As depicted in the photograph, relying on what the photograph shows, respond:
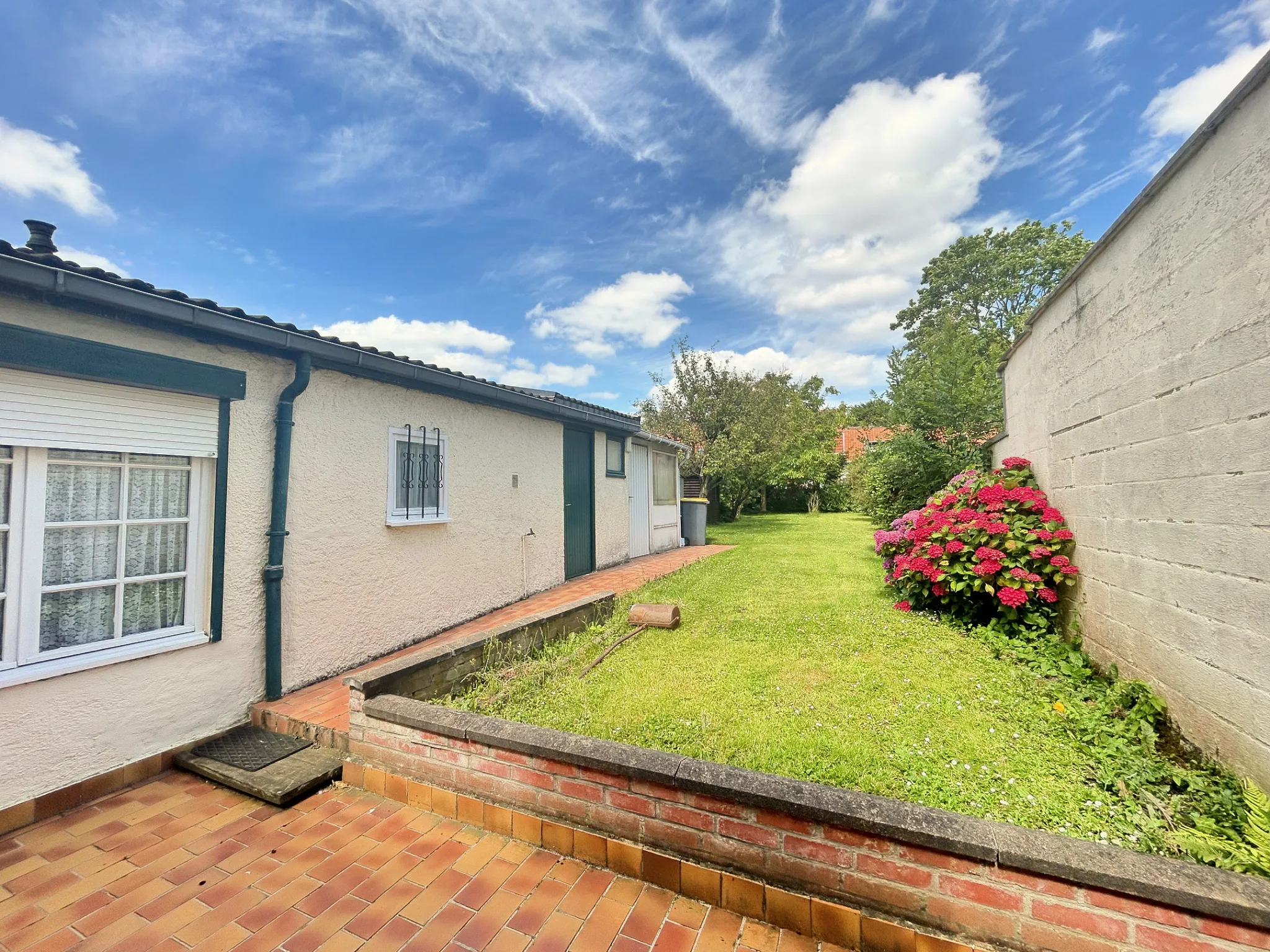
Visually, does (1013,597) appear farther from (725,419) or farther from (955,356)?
(725,419)

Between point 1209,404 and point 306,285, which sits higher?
point 306,285

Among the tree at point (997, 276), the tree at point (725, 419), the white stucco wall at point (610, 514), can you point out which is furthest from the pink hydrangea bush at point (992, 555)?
the tree at point (997, 276)

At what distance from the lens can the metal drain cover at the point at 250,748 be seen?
10.1 ft

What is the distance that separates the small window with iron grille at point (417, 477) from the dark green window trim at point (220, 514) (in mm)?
1386

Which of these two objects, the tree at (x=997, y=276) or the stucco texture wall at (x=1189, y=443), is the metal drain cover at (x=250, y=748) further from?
the tree at (x=997, y=276)

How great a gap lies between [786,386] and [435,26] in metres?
17.7

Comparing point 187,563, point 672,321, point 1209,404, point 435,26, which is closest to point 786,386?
point 672,321

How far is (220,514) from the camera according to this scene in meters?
3.44

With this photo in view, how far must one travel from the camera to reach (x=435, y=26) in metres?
5.66

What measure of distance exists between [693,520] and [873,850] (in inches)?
464

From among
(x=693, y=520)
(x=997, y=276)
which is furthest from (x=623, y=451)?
(x=997, y=276)

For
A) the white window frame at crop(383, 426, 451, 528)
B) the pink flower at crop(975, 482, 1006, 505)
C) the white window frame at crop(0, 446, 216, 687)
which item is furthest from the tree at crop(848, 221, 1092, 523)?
the white window frame at crop(0, 446, 216, 687)

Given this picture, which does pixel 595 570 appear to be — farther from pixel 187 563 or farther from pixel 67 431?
pixel 67 431

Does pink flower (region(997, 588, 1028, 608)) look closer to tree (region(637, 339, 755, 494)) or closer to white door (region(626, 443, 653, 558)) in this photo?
white door (region(626, 443, 653, 558))
